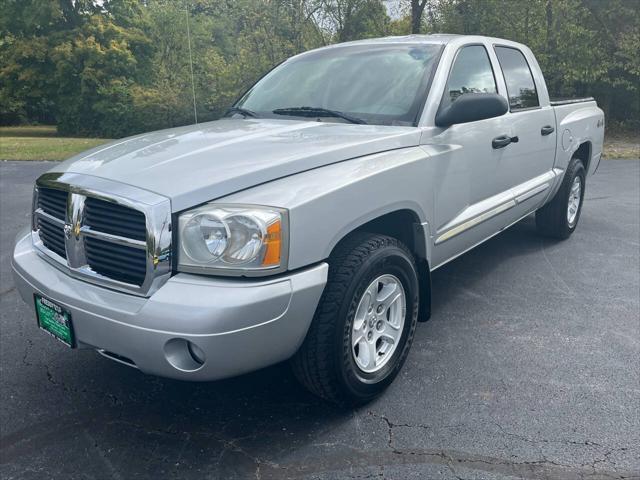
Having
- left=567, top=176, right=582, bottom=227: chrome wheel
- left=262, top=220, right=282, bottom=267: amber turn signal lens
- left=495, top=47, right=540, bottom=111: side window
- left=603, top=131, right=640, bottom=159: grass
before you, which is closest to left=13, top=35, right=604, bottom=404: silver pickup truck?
left=262, top=220, right=282, bottom=267: amber turn signal lens

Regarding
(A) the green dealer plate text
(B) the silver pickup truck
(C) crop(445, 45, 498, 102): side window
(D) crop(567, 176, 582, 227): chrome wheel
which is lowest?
(D) crop(567, 176, 582, 227): chrome wheel

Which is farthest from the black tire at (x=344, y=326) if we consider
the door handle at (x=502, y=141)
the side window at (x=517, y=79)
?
the side window at (x=517, y=79)

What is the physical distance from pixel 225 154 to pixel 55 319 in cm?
108

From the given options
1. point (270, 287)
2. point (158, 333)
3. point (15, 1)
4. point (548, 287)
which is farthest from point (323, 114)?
point (15, 1)

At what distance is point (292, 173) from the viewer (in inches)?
104

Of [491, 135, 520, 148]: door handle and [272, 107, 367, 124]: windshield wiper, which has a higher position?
[272, 107, 367, 124]: windshield wiper

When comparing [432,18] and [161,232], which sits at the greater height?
[432,18]

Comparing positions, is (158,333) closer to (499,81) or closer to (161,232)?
(161,232)

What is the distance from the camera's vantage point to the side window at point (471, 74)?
3.78 meters

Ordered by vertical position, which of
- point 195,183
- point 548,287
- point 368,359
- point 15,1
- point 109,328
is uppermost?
point 15,1

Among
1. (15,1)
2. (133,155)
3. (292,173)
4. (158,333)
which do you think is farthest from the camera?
(15,1)

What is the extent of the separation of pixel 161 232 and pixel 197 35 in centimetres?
3610

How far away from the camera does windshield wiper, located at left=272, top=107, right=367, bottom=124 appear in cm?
350

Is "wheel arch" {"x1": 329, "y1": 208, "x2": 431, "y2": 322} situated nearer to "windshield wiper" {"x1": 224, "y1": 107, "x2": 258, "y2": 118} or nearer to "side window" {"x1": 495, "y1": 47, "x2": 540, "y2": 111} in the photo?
"windshield wiper" {"x1": 224, "y1": 107, "x2": 258, "y2": 118}
